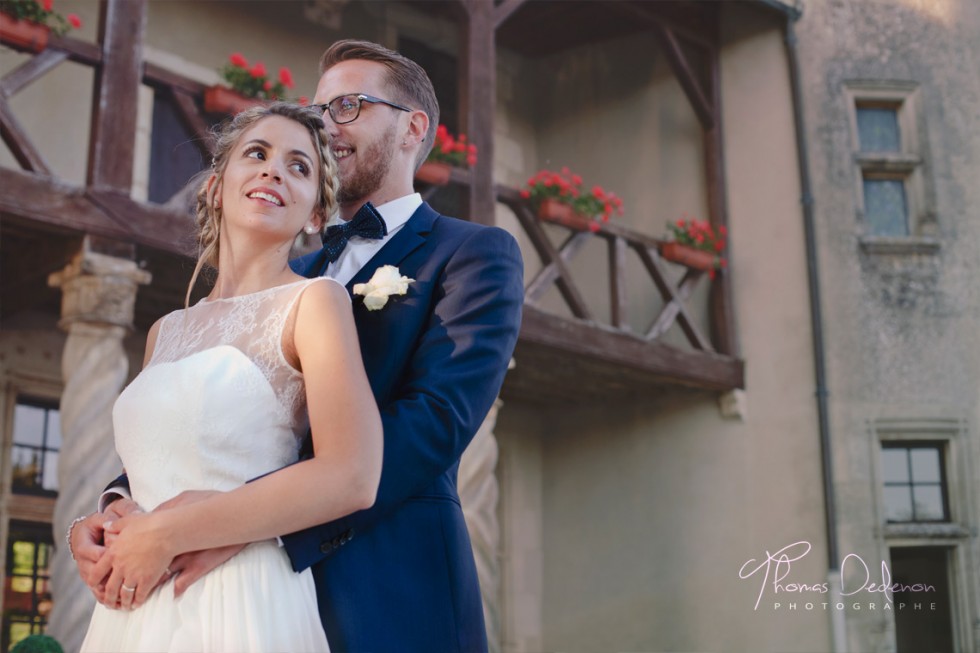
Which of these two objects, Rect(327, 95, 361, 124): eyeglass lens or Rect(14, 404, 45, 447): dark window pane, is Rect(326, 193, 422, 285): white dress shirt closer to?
Rect(327, 95, 361, 124): eyeglass lens

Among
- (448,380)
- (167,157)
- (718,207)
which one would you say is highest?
(718,207)

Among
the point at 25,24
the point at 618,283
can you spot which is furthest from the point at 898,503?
the point at 25,24

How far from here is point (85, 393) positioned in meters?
6.04

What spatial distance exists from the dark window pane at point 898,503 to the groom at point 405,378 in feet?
24.5

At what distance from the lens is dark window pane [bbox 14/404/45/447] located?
7770mm

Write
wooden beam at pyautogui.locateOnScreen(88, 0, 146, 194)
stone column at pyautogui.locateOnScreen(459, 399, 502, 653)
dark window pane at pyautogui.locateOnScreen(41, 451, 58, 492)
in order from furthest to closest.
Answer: dark window pane at pyautogui.locateOnScreen(41, 451, 58, 492) → stone column at pyautogui.locateOnScreen(459, 399, 502, 653) → wooden beam at pyautogui.locateOnScreen(88, 0, 146, 194)

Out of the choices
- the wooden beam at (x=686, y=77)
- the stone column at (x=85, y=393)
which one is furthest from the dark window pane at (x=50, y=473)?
the wooden beam at (x=686, y=77)

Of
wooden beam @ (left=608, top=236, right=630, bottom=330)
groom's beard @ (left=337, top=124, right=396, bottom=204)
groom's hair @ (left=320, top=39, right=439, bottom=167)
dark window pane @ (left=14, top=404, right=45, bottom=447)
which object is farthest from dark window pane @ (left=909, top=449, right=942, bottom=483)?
groom's beard @ (left=337, top=124, right=396, bottom=204)

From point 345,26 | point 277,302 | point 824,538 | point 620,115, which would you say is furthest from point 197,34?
point 277,302

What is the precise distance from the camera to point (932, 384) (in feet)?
29.6

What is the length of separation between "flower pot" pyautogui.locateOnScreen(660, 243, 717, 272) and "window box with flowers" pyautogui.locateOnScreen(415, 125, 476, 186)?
80.9 inches

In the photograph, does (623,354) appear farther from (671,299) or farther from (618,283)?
(671,299)

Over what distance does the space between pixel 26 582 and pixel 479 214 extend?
3.74 metres

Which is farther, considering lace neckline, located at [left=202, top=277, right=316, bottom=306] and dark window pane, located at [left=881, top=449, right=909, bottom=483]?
dark window pane, located at [left=881, top=449, right=909, bottom=483]
